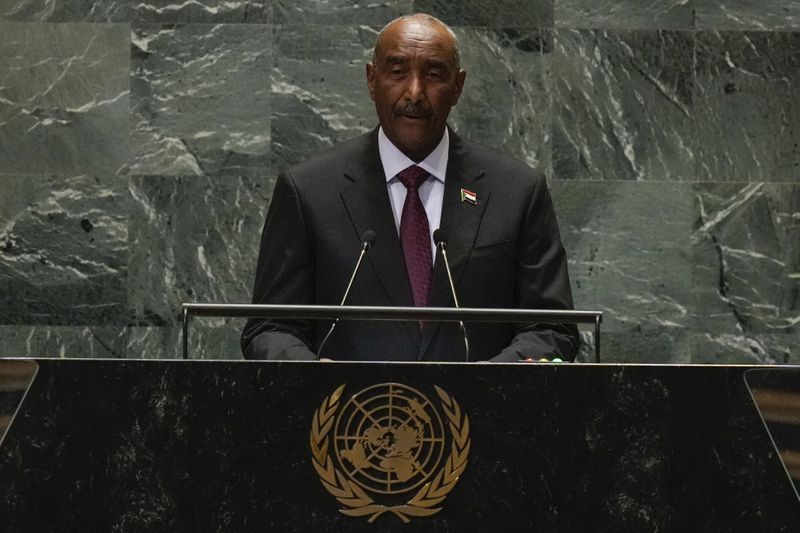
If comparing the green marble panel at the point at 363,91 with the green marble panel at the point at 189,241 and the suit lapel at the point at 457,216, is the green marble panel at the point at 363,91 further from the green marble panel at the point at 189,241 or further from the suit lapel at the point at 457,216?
the suit lapel at the point at 457,216

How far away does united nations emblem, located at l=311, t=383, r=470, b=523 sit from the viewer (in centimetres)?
249

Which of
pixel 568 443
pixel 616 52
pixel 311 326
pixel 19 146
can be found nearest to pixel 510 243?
pixel 311 326

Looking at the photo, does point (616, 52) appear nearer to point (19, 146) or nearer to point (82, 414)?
point (19, 146)

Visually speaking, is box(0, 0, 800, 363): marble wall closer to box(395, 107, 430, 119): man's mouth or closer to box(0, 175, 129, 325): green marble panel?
box(0, 175, 129, 325): green marble panel

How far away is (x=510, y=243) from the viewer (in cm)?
383

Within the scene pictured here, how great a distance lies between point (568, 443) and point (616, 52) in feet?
11.1

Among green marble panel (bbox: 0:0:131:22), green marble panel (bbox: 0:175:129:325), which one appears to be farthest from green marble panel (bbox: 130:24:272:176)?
green marble panel (bbox: 0:175:129:325)

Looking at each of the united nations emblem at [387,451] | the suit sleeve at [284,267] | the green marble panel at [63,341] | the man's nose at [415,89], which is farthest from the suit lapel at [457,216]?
the green marble panel at [63,341]

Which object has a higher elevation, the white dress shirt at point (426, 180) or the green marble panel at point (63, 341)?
the white dress shirt at point (426, 180)

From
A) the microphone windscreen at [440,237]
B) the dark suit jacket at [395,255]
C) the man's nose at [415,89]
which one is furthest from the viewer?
the man's nose at [415,89]

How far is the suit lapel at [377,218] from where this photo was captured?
3682mm

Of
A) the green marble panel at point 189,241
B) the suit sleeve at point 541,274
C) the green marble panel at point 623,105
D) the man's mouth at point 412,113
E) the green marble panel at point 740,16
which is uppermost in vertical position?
the man's mouth at point 412,113

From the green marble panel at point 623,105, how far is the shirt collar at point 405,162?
5.89 ft

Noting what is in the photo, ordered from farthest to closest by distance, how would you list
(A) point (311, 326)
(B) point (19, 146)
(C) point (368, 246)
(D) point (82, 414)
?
1. (B) point (19, 146)
2. (A) point (311, 326)
3. (C) point (368, 246)
4. (D) point (82, 414)
